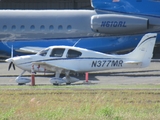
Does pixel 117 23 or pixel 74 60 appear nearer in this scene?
pixel 74 60

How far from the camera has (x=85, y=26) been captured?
3634 cm

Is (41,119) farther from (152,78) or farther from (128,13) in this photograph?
(128,13)

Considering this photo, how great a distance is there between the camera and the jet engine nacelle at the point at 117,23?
35281mm

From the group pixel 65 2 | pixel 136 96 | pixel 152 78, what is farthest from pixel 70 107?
pixel 65 2

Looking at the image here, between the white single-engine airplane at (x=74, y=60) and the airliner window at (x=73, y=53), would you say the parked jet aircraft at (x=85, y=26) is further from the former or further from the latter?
the airliner window at (x=73, y=53)

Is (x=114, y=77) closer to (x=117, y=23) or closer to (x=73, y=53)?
(x=73, y=53)

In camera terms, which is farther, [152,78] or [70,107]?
[152,78]

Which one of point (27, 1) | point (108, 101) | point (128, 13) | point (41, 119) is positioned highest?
point (41, 119)

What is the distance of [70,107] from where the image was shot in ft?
43.8

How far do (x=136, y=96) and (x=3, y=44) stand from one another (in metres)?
22.2

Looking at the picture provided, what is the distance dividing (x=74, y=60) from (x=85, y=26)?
28.3 ft

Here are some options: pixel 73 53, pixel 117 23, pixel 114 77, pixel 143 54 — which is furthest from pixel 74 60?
pixel 117 23

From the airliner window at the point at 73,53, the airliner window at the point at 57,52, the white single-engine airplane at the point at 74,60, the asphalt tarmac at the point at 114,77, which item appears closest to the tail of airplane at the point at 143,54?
the white single-engine airplane at the point at 74,60

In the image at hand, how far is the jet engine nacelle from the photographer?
35281 mm
